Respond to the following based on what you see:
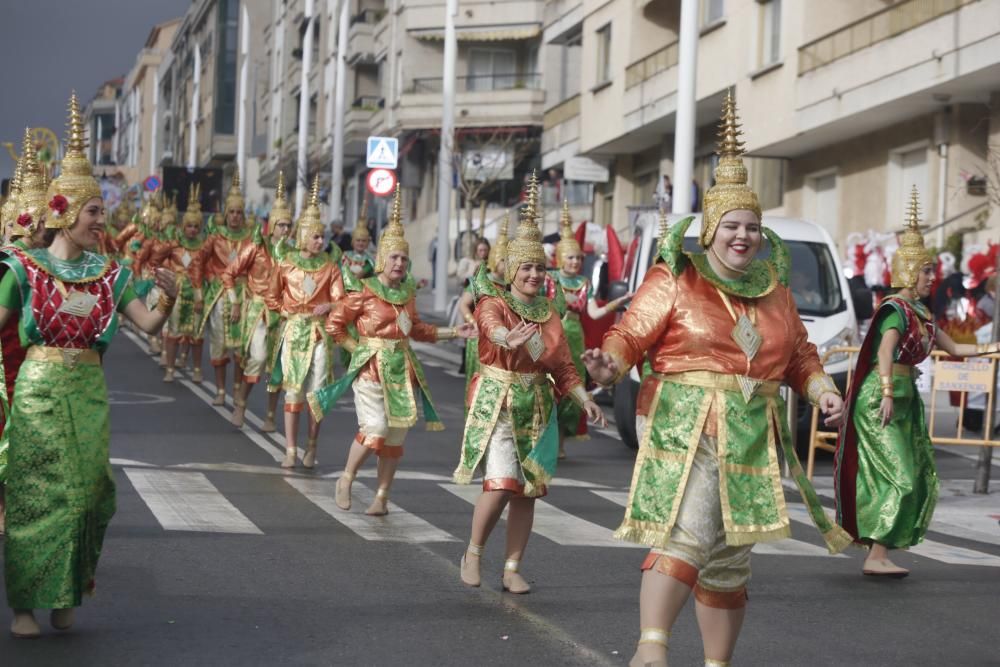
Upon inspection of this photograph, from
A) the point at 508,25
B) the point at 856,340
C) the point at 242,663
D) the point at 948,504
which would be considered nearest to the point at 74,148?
the point at 242,663

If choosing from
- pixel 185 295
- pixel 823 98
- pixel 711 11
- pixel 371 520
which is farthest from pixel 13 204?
pixel 711 11

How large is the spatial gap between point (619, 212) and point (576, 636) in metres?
33.2

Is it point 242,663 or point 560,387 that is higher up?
point 560,387

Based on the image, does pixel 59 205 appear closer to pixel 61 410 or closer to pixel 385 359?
pixel 61 410

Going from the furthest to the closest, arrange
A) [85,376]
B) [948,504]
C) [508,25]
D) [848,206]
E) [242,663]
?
[508,25] < [848,206] < [948,504] < [85,376] < [242,663]

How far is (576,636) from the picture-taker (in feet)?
22.8

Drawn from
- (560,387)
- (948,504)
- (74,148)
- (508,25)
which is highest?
(508,25)

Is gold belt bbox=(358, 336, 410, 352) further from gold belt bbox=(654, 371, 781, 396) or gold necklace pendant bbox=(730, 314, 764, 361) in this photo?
gold necklace pendant bbox=(730, 314, 764, 361)

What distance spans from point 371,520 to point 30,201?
2751 millimetres

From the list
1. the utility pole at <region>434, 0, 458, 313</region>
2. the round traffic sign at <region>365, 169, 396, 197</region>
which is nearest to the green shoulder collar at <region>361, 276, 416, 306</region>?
the round traffic sign at <region>365, 169, 396, 197</region>

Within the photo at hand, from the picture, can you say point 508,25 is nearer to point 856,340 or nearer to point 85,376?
point 856,340

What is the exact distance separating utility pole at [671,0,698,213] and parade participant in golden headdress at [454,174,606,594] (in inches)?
518

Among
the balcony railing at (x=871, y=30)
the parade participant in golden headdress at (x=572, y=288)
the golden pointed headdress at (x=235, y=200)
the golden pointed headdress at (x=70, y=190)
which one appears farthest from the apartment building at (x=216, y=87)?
the golden pointed headdress at (x=70, y=190)

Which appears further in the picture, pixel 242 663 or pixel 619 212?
pixel 619 212
